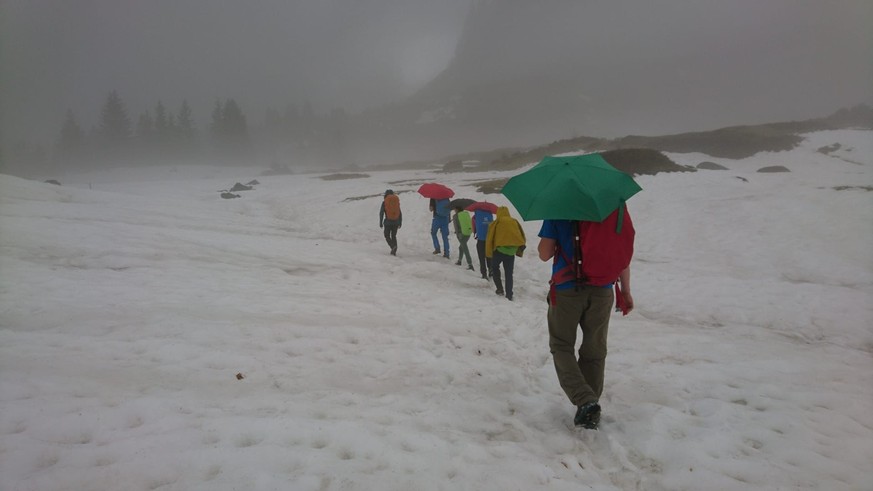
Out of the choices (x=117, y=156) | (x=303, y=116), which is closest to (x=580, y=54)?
(x=303, y=116)

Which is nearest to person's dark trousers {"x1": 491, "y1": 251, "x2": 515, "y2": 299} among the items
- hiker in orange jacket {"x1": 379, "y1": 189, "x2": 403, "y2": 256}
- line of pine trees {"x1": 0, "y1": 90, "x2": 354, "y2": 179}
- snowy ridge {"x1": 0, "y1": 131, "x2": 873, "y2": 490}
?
snowy ridge {"x1": 0, "y1": 131, "x2": 873, "y2": 490}

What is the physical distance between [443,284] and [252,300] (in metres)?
5.41

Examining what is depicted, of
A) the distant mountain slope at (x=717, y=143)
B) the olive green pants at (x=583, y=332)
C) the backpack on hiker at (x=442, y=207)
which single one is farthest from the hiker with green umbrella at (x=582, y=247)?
the distant mountain slope at (x=717, y=143)

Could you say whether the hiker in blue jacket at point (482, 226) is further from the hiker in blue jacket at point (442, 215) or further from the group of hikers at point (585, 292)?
the group of hikers at point (585, 292)

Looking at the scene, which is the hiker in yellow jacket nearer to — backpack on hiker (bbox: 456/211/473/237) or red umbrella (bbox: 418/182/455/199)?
backpack on hiker (bbox: 456/211/473/237)

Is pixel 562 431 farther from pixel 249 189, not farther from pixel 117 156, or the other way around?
pixel 117 156

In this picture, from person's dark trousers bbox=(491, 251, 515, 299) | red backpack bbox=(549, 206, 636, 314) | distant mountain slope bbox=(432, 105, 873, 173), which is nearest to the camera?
red backpack bbox=(549, 206, 636, 314)

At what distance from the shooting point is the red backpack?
A: 154 inches

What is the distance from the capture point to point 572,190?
3723mm

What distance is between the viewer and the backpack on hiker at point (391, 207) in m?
13.7

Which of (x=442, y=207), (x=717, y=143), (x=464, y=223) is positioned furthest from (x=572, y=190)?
(x=717, y=143)

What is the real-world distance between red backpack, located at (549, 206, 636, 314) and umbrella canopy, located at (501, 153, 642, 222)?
0.74ft

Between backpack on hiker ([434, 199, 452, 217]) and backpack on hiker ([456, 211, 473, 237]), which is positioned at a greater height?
backpack on hiker ([434, 199, 452, 217])

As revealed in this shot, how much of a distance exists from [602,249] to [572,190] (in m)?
0.71
